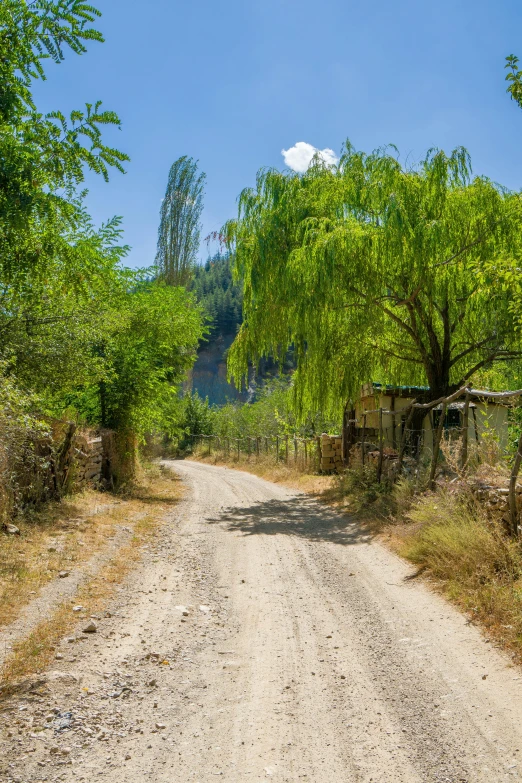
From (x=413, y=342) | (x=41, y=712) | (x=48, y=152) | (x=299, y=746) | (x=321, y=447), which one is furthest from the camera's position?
(x=321, y=447)

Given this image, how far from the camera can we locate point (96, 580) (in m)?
7.19

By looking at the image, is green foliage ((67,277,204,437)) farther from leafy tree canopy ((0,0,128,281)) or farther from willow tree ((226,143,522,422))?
leafy tree canopy ((0,0,128,281))

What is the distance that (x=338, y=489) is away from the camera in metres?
→ 15.9

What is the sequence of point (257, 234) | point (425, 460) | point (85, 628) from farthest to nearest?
point (257, 234) → point (425, 460) → point (85, 628)

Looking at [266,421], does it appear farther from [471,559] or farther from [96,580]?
[471,559]

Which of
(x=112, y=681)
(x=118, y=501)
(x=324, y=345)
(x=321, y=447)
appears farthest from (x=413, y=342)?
(x=112, y=681)

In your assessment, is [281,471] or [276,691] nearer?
[276,691]

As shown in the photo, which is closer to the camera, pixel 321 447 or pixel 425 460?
pixel 425 460

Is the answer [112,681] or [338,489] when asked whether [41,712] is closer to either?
[112,681]

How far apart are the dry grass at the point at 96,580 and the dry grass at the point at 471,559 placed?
3667 mm

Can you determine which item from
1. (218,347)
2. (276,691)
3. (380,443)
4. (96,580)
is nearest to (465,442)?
(380,443)

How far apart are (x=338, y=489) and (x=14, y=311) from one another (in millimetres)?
9819

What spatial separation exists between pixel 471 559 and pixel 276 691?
312 cm

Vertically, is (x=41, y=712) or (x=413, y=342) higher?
(x=413, y=342)
